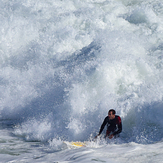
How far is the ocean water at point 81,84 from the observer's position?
18.7ft

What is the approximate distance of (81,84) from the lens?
8.05 meters

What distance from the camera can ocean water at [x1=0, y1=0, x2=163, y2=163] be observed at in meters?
5.69

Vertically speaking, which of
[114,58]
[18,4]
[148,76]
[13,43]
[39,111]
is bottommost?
[39,111]

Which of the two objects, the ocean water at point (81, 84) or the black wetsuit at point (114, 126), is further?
the black wetsuit at point (114, 126)

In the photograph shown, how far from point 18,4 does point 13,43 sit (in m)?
3.27

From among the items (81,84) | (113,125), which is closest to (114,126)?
(113,125)

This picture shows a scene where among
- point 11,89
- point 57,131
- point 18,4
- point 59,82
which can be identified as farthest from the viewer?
point 18,4

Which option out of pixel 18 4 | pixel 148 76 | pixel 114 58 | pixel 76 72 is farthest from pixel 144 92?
pixel 18 4

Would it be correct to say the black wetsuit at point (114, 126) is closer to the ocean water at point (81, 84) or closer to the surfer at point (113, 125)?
the surfer at point (113, 125)

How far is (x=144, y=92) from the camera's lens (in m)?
7.09

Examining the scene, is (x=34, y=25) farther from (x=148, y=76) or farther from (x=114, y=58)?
(x=148, y=76)

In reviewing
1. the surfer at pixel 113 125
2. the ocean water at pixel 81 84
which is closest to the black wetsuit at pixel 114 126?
the surfer at pixel 113 125

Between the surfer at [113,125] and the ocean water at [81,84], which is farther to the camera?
the surfer at [113,125]

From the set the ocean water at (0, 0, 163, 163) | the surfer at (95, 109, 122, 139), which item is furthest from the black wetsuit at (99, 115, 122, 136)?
the ocean water at (0, 0, 163, 163)
